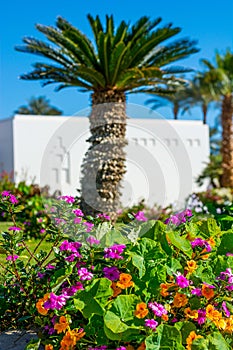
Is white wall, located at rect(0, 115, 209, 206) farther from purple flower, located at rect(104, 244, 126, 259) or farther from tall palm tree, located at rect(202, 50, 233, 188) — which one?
purple flower, located at rect(104, 244, 126, 259)

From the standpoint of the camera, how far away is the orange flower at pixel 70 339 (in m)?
2.94

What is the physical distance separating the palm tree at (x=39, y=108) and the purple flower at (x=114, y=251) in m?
33.3

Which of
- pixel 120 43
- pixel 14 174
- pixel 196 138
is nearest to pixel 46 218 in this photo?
pixel 120 43

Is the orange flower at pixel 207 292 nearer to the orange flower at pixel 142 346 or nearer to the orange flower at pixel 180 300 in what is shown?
the orange flower at pixel 180 300

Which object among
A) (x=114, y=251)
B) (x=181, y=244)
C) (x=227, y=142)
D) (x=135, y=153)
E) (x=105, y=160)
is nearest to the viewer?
(x=114, y=251)

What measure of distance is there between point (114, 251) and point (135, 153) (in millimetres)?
17696

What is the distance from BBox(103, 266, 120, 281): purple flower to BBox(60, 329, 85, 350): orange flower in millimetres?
357

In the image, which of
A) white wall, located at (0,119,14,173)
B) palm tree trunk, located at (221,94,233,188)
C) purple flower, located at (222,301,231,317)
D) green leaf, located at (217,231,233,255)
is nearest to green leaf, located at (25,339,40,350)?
purple flower, located at (222,301,231,317)

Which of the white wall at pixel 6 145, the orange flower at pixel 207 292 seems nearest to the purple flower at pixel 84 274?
the orange flower at pixel 207 292

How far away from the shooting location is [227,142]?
1908 centimetres

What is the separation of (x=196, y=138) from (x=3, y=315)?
19.3 meters

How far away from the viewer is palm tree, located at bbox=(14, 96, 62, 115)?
36.2 metres

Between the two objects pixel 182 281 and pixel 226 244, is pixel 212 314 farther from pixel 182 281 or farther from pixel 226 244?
pixel 226 244

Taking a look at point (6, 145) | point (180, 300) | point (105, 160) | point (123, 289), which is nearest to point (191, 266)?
point (180, 300)
